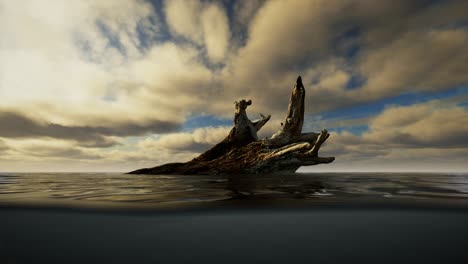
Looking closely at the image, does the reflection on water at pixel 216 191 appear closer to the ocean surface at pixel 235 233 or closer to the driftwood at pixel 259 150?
the ocean surface at pixel 235 233

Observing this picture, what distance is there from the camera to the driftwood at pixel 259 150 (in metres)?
29.2

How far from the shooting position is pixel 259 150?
32375 millimetres

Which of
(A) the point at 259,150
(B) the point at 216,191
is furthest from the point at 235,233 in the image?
(A) the point at 259,150

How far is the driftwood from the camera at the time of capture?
2925cm

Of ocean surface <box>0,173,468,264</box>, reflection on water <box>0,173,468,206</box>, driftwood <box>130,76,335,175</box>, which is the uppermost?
driftwood <box>130,76,335,175</box>

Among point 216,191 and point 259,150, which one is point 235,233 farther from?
point 259,150

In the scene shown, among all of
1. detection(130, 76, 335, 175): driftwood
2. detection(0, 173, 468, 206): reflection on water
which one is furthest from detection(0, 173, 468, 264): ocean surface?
detection(130, 76, 335, 175): driftwood

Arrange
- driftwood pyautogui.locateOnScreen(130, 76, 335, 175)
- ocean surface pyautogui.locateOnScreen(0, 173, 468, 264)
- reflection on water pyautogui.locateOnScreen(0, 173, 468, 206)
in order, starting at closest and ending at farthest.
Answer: ocean surface pyautogui.locateOnScreen(0, 173, 468, 264) → reflection on water pyautogui.locateOnScreen(0, 173, 468, 206) → driftwood pyautogui.locateOnScreen(130, 76, 335, 175)

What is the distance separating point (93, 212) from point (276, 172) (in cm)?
2741

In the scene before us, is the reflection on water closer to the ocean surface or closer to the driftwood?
the ocean surface

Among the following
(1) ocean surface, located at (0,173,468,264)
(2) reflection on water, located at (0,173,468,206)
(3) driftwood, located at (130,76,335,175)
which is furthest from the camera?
(3) driftwood, located at (130,76,335,175)

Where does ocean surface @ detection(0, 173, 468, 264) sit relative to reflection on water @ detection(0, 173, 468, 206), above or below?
below

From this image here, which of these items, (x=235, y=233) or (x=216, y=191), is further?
(x=216, y=191)

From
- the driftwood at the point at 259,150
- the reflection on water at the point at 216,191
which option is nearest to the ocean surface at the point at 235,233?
the reflection on water at the point at 216,191
